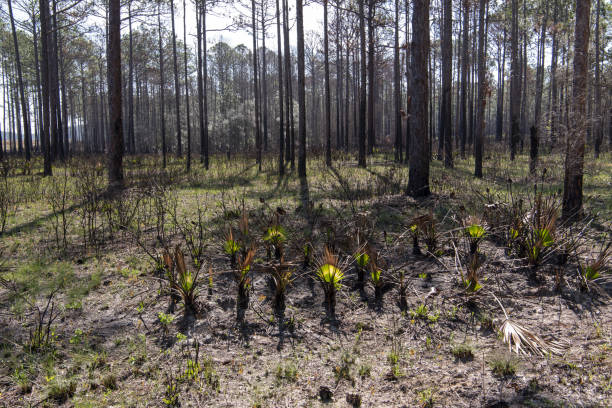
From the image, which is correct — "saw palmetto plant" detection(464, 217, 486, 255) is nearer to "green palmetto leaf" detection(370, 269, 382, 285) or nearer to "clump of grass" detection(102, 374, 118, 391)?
"green palmetto leaf" detection(370, 269, 382, 285)

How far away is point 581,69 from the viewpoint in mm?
5641

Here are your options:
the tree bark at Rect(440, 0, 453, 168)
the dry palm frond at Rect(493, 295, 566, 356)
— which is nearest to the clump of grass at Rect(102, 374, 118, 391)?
the dry palm frond at Rect(493, 295, 566, 356)

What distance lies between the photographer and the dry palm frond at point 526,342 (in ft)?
8.71

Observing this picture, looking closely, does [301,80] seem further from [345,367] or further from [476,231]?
[345,367]

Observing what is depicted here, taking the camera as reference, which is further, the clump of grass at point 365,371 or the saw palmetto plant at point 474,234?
the saw palmetto plant at point 474,234

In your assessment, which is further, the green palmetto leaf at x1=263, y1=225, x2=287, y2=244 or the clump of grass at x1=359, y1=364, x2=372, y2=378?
the green palmetto leaf at x1=263, y1=225, x2=287, y2=244

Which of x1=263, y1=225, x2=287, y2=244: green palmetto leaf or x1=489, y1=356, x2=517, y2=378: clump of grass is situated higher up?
x1=263, y1=225, x2=287, y2=244: green palmetto leaf

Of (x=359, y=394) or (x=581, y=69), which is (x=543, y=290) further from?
(x=581, y=69)

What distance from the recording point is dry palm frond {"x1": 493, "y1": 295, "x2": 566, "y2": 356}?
265 cm

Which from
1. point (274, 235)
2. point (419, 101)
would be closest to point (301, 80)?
point (419, 101)

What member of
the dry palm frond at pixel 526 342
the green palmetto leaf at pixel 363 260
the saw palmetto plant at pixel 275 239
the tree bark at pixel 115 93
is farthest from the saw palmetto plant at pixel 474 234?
the tree bark at pixel 115 93

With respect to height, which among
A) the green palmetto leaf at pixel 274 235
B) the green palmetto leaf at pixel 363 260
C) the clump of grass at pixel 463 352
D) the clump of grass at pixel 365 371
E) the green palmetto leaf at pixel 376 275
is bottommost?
the clump of grass at pixel 365 371

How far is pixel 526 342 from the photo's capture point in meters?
2.67

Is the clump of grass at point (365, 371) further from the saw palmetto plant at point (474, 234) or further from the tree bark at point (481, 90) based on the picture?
the tree bark at point (481, 90)
